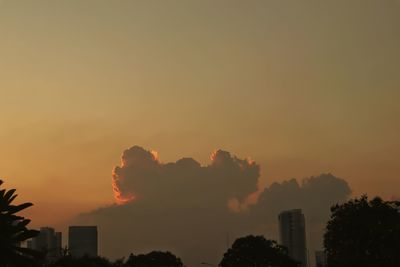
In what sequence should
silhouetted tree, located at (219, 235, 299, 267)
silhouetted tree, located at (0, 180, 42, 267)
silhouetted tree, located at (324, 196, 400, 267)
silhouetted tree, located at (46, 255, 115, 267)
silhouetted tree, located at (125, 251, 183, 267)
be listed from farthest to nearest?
silhouetted tree, located at (125, 251, 183, 267) < silhouetted tree, located at (219, 235, 299, 267) < silhouetted tree, located at (46, 255, 115, 267) < silhouetted tree, located at (324, 196, 400, 267) < silhouetted tree, located at (0, 180, 42, 267)

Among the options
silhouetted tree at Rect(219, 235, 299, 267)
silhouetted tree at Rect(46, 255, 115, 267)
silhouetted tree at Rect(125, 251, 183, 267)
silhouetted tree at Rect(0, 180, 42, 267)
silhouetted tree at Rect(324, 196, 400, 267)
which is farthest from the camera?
silhouetted tree at Rect(125, 251, 183, 267)

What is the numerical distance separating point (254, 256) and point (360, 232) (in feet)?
156

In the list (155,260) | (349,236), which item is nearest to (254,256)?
(155,260)

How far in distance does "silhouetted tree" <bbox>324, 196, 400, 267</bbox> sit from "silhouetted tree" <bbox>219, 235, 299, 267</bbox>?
138 ft

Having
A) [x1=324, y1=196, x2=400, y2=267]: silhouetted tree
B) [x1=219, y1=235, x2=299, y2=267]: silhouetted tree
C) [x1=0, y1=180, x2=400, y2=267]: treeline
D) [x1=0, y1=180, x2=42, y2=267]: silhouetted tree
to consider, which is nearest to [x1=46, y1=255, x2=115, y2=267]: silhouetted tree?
[x1=0, y1=180, x2=400, y2=267]: treeline

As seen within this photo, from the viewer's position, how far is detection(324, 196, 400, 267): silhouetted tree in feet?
260

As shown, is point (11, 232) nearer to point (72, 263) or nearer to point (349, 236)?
point (349, 236)

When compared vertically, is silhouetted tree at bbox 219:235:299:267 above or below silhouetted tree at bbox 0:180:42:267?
above

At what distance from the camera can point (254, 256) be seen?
5027 inches

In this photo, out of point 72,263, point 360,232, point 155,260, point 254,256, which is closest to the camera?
point 360,232

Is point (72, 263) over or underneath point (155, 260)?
underneath

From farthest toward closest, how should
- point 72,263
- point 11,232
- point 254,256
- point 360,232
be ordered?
point 254,256 → point 72,263 → point 360,232 → point 11,232

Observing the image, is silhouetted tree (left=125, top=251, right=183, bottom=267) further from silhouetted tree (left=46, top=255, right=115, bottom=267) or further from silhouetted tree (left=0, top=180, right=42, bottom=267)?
silhouetted tree (left=0, top=180, right=42, bottom=267)

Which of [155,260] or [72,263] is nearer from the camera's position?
[72,263]
